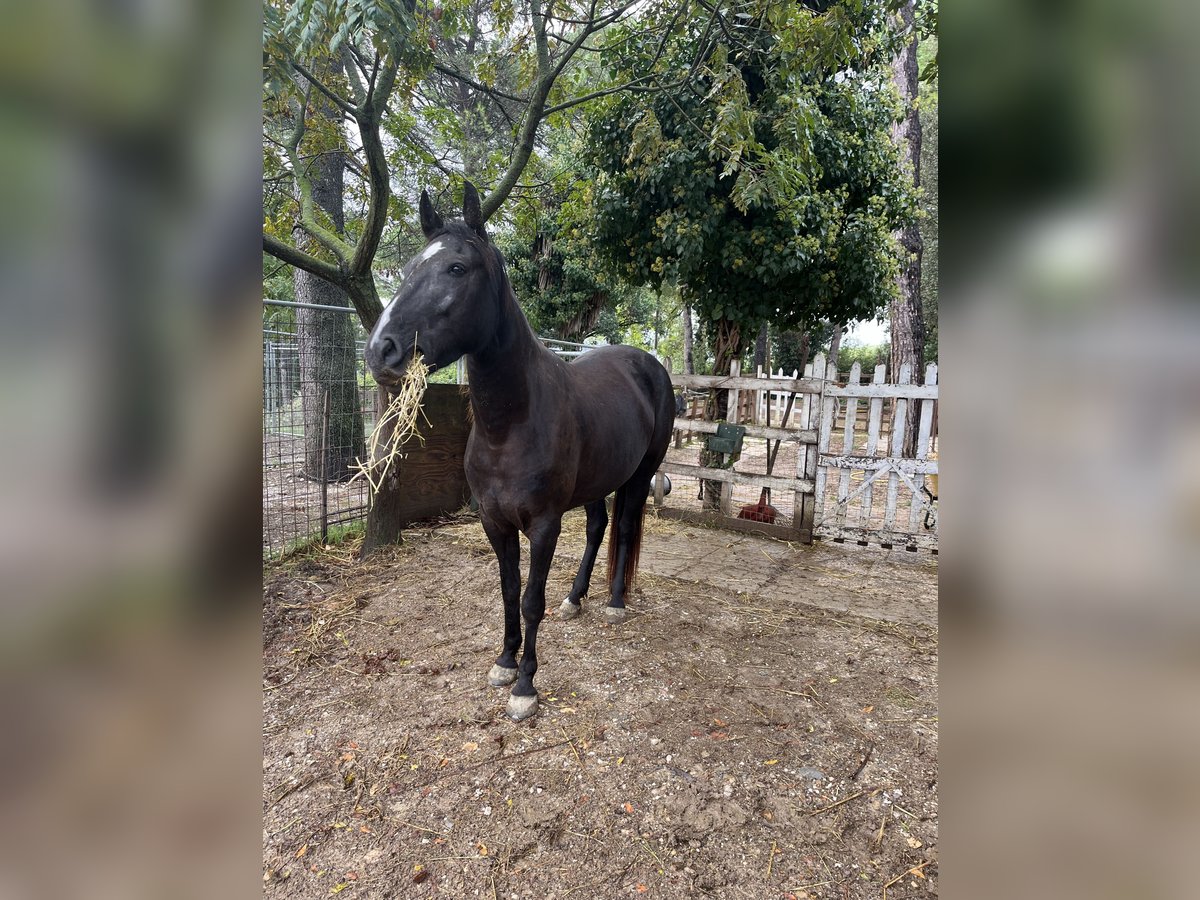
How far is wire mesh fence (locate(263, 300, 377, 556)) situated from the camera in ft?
14.8

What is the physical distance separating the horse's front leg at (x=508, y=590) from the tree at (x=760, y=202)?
3317 millimetres

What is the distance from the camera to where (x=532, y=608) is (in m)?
2.72

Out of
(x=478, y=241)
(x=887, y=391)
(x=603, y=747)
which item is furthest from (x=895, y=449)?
(x=478, y=241)

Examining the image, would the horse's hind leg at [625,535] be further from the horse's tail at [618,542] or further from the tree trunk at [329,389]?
the tree trunk at [329,389]

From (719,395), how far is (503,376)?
4.31m

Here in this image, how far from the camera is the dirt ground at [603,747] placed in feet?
5.94

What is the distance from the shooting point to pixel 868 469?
5270mm

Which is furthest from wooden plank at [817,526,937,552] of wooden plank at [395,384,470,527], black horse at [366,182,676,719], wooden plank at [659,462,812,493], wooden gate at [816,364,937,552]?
wooden plank at [395,384,470,527]

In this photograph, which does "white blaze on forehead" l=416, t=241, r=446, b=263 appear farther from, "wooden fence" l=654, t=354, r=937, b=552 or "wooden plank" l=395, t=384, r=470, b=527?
"wooden fence" l=654, t=354, r=937, b=552

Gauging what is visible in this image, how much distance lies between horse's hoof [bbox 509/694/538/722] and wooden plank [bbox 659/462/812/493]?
128 inches

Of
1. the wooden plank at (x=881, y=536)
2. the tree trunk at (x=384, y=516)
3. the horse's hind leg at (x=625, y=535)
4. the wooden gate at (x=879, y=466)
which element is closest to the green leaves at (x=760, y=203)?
Answer: the wooden gate at (x=879, y=466)

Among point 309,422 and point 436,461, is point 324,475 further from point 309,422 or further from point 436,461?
point 436,461
